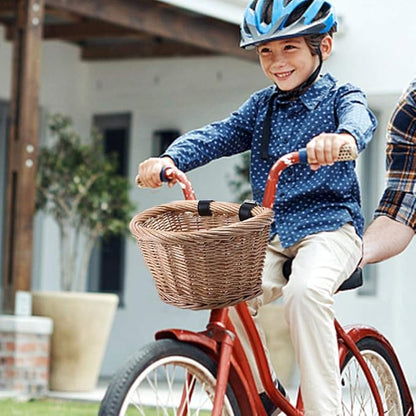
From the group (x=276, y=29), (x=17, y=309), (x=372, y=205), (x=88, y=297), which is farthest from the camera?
(x=372, y=205)

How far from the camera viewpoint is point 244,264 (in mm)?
2680

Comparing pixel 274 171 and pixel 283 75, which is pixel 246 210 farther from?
pixel 283 75

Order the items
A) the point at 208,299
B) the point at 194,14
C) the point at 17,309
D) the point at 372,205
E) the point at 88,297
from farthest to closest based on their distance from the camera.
→ 1. the point at 372,205
2. the point at 194,14
3. the point at 88,297
4. the point at 17,309
5. the point at 208,299

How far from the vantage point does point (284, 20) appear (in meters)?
2.97

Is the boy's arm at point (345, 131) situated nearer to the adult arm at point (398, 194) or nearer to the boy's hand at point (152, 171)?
the adult arm at point (398, 194)

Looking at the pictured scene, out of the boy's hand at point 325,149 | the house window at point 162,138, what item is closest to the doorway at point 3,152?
the house window at point 162,138

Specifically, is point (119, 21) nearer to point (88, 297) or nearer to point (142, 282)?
point (88, 297)

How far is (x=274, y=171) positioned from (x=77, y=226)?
6.04 metres

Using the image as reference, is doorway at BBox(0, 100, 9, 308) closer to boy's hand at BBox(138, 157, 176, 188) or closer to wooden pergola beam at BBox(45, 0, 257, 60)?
wooden pergola beam at BBox(45, 0, 257, 60)

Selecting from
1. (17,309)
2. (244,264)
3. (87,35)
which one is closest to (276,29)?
(244,264)

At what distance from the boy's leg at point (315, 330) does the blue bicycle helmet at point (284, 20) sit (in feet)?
A: 1.96

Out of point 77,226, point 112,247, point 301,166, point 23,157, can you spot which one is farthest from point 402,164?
point 112,247

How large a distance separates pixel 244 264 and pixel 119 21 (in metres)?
5.67

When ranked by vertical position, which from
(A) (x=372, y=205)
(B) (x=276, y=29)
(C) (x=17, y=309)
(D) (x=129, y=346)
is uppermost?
(B) (x=276, y=29)
